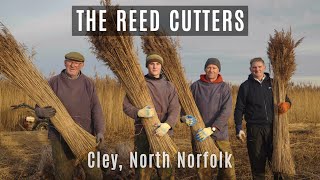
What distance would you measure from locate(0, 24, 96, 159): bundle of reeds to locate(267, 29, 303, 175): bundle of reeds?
6.12 feet

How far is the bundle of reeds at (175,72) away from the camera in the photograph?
414cm

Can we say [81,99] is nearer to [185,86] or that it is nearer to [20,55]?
[20,55]

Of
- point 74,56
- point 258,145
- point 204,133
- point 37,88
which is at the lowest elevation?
point 258,145

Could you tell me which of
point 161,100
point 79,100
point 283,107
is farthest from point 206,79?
point 79,100

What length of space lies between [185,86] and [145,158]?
0.83 meters

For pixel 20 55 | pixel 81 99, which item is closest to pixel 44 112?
pixel 81 99

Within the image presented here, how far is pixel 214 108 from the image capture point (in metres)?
4.10

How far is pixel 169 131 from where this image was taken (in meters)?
3.92

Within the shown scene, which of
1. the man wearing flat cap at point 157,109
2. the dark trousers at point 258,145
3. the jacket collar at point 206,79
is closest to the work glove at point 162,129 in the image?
the man wearing flat cap at point 157,109

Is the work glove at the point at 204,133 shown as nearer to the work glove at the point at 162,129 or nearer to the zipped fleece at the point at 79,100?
the work glove at the point at 162,129

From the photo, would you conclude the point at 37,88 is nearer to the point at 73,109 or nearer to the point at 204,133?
the point at 73,109

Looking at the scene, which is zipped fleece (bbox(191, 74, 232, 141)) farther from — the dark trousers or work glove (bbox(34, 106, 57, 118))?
work glove (bbox(34, 106, 57, 118))

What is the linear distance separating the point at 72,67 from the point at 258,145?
196cm

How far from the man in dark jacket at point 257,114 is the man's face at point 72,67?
164 centimetres
